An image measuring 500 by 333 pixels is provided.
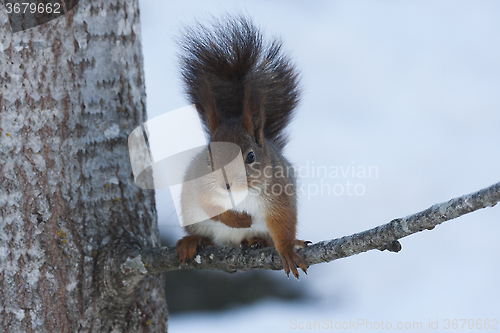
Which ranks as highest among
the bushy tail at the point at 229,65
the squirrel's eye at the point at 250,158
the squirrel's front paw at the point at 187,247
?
the bushy tail at the point at 229,65

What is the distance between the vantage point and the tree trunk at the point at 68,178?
44.8 inches

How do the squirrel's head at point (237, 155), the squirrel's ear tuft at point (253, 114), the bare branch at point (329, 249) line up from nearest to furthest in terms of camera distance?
the bare branch at point (329, 249) → the squirrel's head at point (237, 155) → the squirrel's ear tuft at point (253, 114)

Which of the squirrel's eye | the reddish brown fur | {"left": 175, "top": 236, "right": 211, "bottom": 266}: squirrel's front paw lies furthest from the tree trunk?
the squirrel's eye

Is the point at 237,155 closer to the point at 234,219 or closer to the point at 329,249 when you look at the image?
the point at 234,219

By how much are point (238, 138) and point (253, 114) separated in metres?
0.12

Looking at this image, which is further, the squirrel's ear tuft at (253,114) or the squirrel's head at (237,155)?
the squirrel's ear tuft at (253,114)

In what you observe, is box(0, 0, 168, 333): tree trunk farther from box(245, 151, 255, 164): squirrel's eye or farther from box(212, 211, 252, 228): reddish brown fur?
box(245, 151, 255, 164): squirrel's eye

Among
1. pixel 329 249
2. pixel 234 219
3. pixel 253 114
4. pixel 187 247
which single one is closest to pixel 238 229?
pixel 234 219

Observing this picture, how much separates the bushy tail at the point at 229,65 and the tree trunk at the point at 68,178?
0.21 meters

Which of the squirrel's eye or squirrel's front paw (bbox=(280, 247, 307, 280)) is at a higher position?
the squirrel's eye

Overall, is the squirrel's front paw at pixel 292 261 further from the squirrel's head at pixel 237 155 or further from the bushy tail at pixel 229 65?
the bushy tail at pixel 229 65

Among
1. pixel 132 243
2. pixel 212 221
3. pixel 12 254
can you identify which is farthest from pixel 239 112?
pixel 12 254

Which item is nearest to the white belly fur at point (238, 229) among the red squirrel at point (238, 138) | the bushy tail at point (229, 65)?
the red squirrel at point (238, 138)

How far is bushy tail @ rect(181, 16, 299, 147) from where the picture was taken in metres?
1.41
